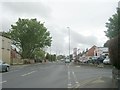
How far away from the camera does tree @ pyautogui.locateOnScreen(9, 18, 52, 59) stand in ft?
292

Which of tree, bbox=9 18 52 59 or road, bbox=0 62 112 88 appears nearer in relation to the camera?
road, bbox=0 62 112 88

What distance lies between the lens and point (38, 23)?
91938 mm

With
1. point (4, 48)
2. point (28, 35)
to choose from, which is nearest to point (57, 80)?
point (4, 48)

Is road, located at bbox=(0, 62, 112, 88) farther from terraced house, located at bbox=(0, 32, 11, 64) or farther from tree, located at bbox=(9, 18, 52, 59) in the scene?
tree, located at bbox=(9, 18, 52, 59)

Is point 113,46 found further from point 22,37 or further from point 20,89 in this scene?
point 22,37

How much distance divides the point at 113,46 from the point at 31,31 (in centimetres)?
7374

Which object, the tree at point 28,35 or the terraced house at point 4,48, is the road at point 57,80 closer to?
the terraced house at point 4,48

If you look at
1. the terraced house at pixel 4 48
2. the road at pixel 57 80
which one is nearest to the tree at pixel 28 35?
the terraced house at pixel 4 48

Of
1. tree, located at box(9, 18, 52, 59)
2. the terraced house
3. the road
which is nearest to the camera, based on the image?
the road

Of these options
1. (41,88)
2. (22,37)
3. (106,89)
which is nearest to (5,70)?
(41,88)

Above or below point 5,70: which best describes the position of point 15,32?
above

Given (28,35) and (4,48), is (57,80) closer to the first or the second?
(4,48)

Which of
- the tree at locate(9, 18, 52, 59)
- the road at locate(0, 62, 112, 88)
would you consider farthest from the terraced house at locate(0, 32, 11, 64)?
the road at locate(0, 62, 112, 88)

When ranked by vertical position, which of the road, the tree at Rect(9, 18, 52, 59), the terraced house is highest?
the tree at Rect(9, 18, 52, 59)
